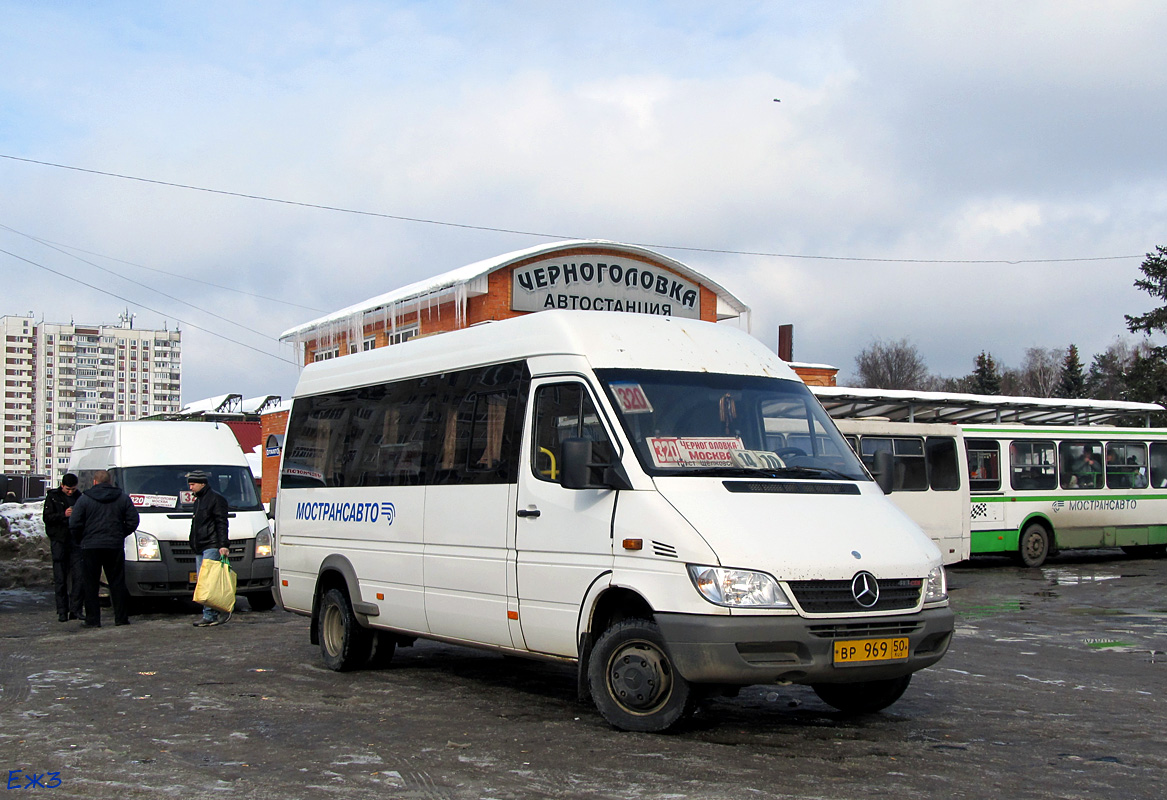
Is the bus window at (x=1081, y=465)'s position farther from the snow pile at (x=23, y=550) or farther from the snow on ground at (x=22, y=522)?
the snow on ground at (x=22, y=522)

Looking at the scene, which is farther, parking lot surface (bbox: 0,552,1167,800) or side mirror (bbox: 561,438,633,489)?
side mirror (bbox: 561,438,633,489)

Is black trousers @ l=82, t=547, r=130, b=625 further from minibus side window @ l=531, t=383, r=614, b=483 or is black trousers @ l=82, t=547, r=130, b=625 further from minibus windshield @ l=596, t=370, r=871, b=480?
minibus windshield @ l=596, t=370, r=871, b=480

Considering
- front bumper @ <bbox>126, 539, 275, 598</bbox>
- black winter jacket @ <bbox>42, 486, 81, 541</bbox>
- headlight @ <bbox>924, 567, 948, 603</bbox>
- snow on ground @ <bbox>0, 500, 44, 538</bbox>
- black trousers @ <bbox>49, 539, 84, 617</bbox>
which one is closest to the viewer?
headlight @ <bbox>924, 567, 948, 603</bbox>

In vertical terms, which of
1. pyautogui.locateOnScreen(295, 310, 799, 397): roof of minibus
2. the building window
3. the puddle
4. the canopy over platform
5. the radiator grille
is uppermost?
the building window

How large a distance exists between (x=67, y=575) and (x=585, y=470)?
10446 mm

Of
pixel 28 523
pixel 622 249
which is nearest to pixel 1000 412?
pixel 622 249

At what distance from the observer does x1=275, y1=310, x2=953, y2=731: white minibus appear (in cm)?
623

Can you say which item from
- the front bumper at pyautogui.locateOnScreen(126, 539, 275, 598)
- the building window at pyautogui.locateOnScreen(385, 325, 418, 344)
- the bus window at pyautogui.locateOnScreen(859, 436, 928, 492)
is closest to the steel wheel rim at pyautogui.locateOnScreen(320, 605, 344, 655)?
the front bumper at pyautogui.locateOnScreen(126, 539, 275, 598)

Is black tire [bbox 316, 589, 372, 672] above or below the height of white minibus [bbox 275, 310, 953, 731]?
below

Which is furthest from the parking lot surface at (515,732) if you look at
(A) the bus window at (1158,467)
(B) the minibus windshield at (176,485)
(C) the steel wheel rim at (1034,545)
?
(A) the bus window at (1158,467)

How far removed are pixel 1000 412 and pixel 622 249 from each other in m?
9.80

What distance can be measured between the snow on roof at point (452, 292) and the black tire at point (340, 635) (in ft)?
54.4

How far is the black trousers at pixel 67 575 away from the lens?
13930mm

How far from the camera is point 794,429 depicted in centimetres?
752
